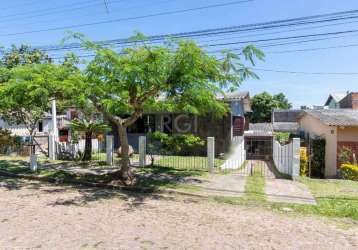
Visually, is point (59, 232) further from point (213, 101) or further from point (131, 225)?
point (213, 101)

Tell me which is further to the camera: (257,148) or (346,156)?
(257,148)

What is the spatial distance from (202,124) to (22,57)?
42.8 feet

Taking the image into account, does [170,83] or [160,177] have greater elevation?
[170,83]

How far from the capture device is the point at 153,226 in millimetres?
7223

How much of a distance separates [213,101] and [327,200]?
184 inches

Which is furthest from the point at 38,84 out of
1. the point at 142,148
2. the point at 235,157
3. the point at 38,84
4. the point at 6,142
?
the point at 6,142

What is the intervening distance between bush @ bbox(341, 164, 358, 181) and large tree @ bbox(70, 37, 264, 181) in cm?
716

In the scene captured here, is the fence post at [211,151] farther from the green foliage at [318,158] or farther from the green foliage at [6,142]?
the green foliage at [6,142]

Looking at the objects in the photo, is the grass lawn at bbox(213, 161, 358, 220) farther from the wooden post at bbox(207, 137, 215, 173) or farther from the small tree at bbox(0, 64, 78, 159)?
the small tree at bbox(0, 64, 78, 159)

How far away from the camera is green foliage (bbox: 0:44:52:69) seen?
905 inches

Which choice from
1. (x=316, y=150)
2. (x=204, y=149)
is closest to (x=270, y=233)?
(x=316, y=150)

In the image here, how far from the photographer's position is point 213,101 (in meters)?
11.8

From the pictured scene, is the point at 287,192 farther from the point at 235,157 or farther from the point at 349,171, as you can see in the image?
the point at 235,157

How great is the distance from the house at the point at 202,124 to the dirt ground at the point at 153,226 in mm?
10517
